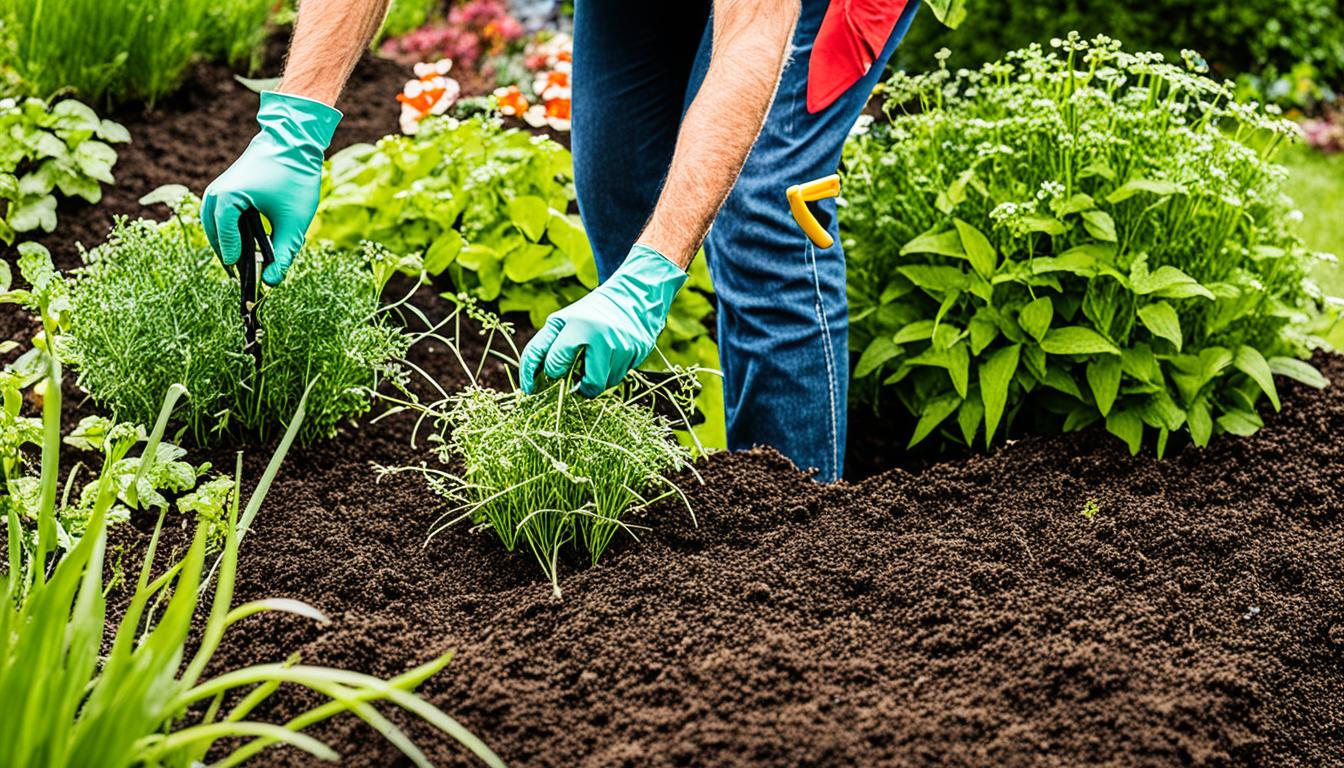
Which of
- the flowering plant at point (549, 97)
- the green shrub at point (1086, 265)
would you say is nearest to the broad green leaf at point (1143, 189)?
the green shrub at point (1086, 265)

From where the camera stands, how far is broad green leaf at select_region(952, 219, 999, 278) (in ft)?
9.32

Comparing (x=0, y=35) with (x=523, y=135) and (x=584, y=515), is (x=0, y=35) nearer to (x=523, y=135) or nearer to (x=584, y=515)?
(x=523, y=135)

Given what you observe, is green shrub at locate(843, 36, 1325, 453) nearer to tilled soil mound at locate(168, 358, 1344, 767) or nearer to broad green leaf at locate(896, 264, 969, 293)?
broad green leaf at locate(896, 264, 969, 293)

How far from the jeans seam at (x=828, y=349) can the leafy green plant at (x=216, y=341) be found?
30.6 inches

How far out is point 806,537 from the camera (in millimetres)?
2215

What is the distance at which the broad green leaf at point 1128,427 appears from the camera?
9.16 ft

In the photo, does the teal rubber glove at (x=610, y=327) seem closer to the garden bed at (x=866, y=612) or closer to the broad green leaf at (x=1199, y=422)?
the garden bed at (x=866, y=612)

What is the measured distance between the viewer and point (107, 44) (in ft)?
13.0

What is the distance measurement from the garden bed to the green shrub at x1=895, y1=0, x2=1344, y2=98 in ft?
12.5

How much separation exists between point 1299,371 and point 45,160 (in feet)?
10.1

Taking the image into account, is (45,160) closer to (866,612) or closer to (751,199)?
(751,199)

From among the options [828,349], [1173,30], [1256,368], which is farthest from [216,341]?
[1173,30]

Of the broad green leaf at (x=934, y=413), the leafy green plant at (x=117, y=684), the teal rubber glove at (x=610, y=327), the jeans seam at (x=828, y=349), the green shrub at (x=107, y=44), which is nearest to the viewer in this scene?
the leafy green plant at (x=117, y=684)

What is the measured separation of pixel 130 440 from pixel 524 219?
5.03ft
